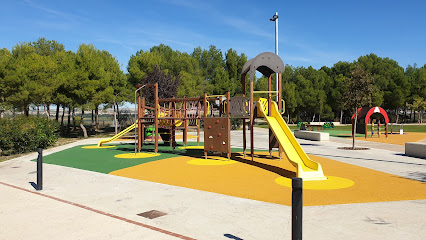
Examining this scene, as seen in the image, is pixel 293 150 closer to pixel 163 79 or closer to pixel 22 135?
pixel 22 135

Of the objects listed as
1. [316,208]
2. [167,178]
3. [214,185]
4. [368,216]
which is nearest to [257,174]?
[214,185]

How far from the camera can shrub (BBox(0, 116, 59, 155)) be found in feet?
60.3

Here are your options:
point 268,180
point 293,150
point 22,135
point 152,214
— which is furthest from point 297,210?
point 22,135

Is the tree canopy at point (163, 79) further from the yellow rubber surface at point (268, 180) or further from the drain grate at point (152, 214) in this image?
the drain grate at point (152, 214)

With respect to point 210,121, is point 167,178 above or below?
below

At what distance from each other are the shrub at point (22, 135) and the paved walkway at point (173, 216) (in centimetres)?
1082

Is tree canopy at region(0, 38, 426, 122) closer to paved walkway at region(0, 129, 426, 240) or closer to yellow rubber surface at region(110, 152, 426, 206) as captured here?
yellow rubber surface at region(110, 152, 426, 206)

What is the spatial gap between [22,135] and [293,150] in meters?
16.8

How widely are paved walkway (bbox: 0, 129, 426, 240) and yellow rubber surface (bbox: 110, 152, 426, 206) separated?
63 cm

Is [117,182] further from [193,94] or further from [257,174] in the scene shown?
[193,94]

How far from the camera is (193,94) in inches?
2005

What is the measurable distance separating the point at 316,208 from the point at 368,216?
1.05 m

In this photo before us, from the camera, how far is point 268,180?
1018 cm

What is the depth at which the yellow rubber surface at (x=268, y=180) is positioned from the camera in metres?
7.85
